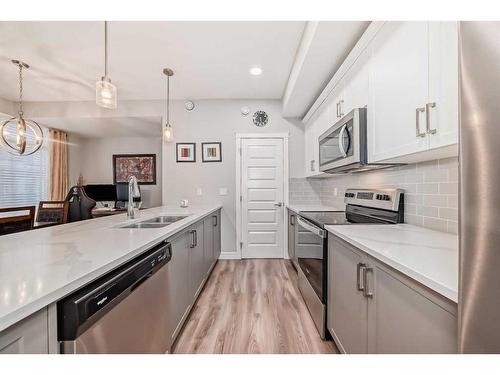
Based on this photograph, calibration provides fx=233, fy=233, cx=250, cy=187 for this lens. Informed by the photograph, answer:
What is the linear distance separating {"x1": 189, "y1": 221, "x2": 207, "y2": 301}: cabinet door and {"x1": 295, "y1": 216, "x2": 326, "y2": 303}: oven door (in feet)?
3.29

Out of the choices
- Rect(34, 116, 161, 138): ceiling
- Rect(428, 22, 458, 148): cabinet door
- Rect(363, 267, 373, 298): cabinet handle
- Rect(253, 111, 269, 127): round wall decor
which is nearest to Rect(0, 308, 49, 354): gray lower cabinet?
Rect(363, 267, 373, 298): cabinet handle

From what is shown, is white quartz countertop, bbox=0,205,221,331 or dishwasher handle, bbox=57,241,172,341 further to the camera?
dishwasher handle, bbox=57,241,172,341

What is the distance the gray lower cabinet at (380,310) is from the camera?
69 centimetres

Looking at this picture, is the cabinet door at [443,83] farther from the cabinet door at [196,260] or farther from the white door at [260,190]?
the white door at [260,190]

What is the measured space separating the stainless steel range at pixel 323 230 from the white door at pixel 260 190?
4.82 feet

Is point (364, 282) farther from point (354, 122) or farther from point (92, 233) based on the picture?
point (92, 233)

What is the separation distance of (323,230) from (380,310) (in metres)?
0.70

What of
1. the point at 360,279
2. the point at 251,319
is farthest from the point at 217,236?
the point at 360,279

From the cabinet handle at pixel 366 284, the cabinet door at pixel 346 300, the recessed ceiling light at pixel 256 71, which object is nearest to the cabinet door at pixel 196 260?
the cabinet door at pixel 346 300

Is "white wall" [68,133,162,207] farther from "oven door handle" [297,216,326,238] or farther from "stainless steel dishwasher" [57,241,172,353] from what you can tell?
"stainless steel dishwasher" [57,241,172,353]

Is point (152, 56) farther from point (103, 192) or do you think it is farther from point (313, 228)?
Result: point (103, 192)

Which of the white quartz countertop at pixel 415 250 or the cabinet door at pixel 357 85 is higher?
the cabinet door at pixel 357 85

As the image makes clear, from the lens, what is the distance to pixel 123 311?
90cm

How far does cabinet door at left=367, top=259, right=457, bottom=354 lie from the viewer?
667 millimetres
